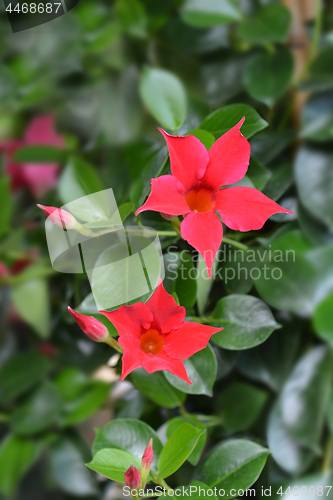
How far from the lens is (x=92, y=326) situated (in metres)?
0.17

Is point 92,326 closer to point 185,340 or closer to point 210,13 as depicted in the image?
point 185,340

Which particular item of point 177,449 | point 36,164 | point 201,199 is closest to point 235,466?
point 177,449

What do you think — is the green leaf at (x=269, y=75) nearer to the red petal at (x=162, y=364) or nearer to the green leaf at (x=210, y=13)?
the green leaf at (x=210, y=13)

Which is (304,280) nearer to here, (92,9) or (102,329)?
(102,329)

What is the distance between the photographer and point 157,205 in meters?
0.16

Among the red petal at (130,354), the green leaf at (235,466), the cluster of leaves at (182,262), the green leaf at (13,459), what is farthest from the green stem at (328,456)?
the green leaf at (13,459)

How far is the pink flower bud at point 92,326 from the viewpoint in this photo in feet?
0.54

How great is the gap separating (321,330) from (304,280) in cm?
5

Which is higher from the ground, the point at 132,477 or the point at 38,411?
the point at 132,477

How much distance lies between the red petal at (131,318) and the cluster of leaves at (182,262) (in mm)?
14

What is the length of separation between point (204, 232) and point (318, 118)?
0.29 m

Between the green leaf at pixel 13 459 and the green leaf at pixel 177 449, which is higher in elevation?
the green leaf at pixel 177 449

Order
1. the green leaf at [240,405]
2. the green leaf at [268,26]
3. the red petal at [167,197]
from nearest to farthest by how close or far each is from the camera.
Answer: the red petal at [167,197], the green leaf at [240,405], the green leaf at [268,26]

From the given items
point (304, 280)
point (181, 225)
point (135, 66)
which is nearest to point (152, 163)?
point (181, 225)
